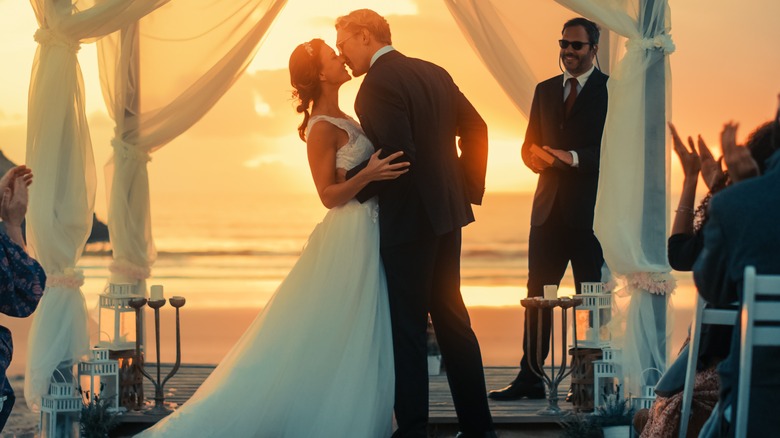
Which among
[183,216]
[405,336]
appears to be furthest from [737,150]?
[183,216]

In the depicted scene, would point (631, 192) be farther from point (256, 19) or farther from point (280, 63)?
point (280, 63)

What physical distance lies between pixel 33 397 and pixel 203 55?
5.88ft

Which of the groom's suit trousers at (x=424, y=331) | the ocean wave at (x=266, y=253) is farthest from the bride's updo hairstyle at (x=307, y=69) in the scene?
the ocean wave at (x=266, y=253)

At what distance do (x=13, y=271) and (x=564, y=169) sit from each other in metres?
2.77

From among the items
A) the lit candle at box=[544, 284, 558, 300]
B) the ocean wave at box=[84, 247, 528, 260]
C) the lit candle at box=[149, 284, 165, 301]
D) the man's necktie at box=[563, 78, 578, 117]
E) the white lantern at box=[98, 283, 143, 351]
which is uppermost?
the man's necktie at box=[563, 78, 578, 117]

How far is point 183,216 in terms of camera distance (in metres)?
25.3

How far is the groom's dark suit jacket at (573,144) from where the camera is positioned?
208 inches

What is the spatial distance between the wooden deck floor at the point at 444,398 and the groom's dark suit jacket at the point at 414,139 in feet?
3.17

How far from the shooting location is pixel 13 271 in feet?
10.4

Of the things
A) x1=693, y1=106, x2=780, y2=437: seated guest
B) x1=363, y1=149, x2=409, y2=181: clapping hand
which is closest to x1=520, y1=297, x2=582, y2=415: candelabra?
x1=363, y1=149, x2=409, y2=181: clapping hand

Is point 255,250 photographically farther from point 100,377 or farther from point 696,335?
point 696,335

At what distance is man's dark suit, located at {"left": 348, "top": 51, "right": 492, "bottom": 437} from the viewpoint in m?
4.02

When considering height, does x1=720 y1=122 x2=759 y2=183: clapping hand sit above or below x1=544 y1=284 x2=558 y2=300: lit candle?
above

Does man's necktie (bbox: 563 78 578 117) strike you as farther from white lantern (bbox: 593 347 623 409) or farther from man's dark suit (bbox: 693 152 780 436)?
man's dark suit (bbox: 693 152 780 436)
